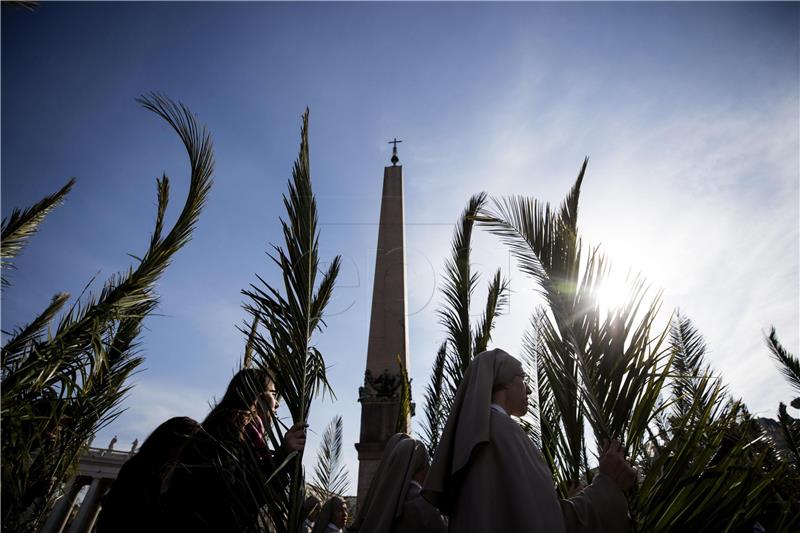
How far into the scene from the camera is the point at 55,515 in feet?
22.1

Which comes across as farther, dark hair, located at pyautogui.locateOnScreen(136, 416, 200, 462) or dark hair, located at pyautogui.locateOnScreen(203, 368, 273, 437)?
dark hair, located at pyautogui.locateOnScreen(203, 368, 273, 437)

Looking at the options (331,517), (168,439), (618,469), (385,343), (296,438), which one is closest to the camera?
(618,469)

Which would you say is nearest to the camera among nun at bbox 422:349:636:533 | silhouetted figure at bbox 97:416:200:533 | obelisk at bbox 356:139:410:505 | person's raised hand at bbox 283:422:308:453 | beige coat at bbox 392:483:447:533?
nun at bbox 422:349:636:533

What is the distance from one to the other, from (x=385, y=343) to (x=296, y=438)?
628 centimetres

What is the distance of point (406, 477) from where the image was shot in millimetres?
2684

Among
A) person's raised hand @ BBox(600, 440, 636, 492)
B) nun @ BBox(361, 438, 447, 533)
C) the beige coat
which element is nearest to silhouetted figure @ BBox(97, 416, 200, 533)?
nun @ BBox(361, 438, 447, 533)

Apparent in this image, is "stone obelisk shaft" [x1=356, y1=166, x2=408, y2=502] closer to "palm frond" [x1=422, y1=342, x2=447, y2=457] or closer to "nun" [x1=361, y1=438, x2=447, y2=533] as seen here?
"palm frond" [x1=422, y1=342, x2=447, y2=457]

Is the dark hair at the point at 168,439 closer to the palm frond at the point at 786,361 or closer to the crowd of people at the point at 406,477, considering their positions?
the crowd of people at the point at 406,477

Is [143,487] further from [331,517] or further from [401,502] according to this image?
[331,517]

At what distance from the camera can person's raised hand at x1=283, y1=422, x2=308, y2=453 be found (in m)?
2.40

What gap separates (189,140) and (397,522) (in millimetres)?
2981

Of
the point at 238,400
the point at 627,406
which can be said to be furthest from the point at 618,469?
the point at 238,400

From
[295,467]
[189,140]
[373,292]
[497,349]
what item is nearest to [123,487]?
[295,467]

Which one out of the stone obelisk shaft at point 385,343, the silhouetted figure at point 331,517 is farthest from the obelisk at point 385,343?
the silhouetted figure at point 331,517
